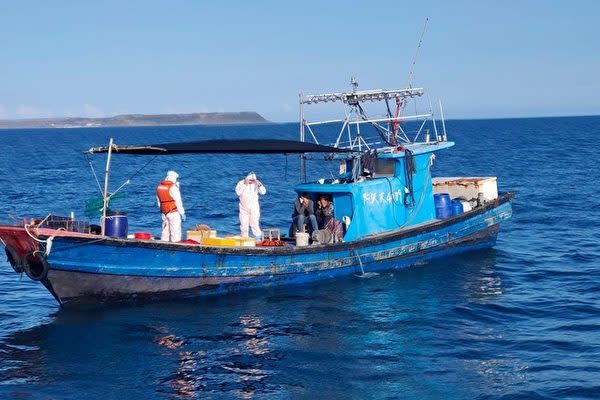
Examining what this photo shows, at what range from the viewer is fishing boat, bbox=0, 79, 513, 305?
1630cm

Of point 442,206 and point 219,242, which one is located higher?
point 442,206

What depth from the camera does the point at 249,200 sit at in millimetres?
20312

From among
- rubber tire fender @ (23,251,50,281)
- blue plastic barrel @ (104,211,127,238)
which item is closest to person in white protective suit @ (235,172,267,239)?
blue plastic barrel @ (104,211,127,238)

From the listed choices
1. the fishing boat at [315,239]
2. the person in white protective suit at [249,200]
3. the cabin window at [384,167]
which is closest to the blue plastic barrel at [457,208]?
the fishing boat at [315,239]

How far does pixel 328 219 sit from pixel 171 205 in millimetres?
A: 4478

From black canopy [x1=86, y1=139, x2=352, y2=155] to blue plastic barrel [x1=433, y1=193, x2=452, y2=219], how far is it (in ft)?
16.3

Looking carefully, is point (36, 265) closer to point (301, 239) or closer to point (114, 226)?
point (114, 226)

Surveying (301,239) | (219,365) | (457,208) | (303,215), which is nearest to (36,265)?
(219,365)

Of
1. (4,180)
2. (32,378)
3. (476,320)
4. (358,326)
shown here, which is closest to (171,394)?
(32,378)

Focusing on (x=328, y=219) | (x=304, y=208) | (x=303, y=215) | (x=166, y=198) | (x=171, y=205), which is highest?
(x=166, y=198)

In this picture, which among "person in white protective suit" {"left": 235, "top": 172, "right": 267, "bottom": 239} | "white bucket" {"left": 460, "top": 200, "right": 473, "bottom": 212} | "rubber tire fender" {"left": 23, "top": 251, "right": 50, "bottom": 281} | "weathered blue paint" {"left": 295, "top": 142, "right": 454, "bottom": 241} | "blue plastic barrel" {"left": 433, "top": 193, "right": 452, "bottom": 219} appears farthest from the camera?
"white bucket" {"left": 460, "top": 200, "right": 473, "bottom": 212}

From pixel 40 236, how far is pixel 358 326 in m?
6.61

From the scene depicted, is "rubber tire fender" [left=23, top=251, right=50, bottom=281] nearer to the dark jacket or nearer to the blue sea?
the blue sea

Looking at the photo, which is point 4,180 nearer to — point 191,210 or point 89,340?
point 191,210
